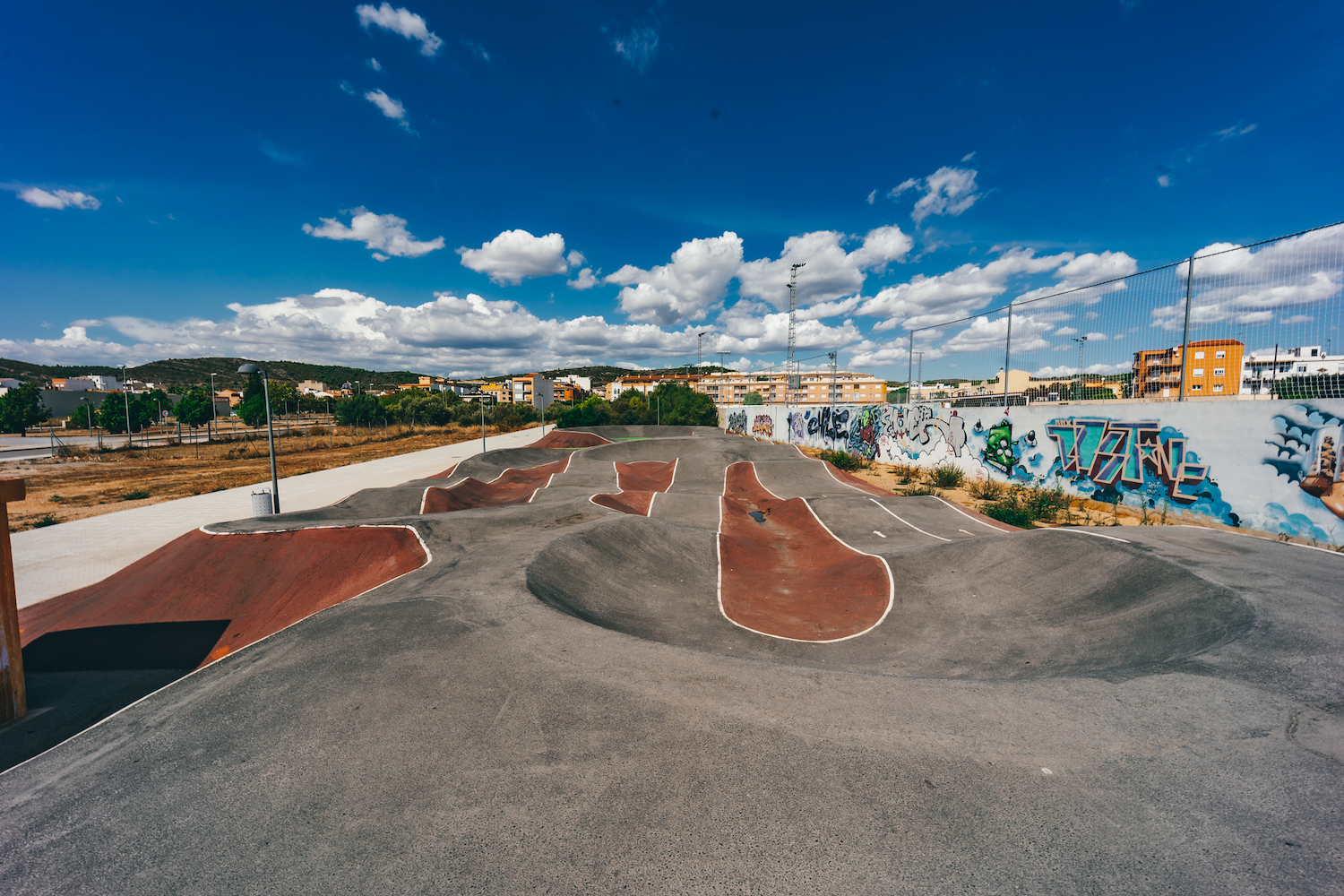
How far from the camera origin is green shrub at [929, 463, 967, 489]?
68.6 ft

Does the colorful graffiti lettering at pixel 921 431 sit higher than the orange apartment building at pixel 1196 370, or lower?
lower

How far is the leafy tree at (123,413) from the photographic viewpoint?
5819 cm

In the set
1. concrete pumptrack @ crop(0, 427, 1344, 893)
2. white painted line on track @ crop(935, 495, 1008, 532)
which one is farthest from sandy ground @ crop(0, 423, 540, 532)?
white painted line on track @ crop(935, 495, 1008, 532)

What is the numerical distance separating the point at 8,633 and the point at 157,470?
38.6 meters

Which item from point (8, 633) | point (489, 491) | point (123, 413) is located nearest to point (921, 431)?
point (489, 491)

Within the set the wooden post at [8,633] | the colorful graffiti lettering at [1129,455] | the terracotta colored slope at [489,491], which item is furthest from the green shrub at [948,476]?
the wooden post at [8,633]

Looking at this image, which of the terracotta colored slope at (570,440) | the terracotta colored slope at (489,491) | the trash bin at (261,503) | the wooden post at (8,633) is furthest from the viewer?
the terracotta colored slope at (570,440)

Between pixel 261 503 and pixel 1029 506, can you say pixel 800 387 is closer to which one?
pixel 1029 506

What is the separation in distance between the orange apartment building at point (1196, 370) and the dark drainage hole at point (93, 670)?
70.9ft

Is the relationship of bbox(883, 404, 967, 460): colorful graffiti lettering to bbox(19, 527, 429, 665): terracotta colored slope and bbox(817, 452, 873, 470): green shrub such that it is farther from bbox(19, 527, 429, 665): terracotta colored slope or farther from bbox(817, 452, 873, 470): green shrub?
bbox(19, 527, 429, 665): terracotta colored slope

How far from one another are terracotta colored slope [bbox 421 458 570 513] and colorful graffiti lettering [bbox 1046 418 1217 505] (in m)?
19.2

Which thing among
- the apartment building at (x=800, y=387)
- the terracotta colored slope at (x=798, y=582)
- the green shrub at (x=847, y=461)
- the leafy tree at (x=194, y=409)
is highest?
the apartment building at (x=800, y=387)

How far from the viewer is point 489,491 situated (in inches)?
815

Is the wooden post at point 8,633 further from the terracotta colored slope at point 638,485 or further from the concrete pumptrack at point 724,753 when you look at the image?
the terracotta colored slope at point 638,485
